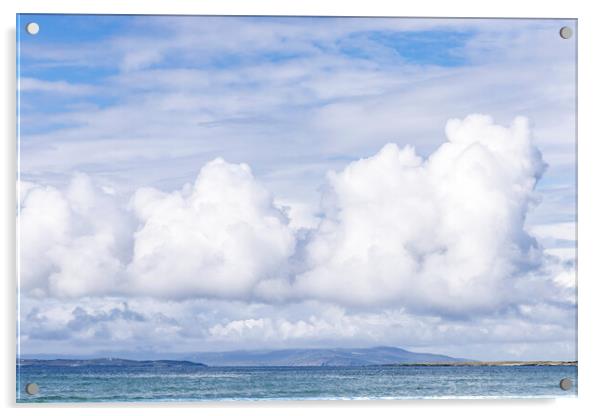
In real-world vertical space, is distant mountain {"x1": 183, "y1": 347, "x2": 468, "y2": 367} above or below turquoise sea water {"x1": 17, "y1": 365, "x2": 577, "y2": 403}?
above

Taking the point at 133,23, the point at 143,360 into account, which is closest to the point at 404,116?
the point at 133,23

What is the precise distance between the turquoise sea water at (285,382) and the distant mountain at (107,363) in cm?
2

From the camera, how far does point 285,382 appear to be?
5.61 m

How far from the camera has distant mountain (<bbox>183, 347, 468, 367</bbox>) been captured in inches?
225

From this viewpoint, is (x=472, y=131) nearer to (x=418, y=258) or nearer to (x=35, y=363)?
(x=418, y=258)

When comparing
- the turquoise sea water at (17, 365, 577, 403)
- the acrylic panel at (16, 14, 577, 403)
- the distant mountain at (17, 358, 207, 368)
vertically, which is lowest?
the turquoise sea water at (17, 365, 577, 403)

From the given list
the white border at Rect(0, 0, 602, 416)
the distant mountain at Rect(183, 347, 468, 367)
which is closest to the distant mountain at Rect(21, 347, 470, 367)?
the distant mountain at Rect(183, 347, 468, 367)

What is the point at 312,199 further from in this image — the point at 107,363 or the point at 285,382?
the point at 107,363

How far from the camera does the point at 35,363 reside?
5.54 meters

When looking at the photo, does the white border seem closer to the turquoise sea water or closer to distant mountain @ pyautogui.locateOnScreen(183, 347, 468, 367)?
the turquoise sea water

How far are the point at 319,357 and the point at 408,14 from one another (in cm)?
191

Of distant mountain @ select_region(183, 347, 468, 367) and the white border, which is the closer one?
the white border

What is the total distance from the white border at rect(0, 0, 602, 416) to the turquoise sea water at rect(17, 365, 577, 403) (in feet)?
0.17

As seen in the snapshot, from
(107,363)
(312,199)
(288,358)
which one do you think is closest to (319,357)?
(288,358)
